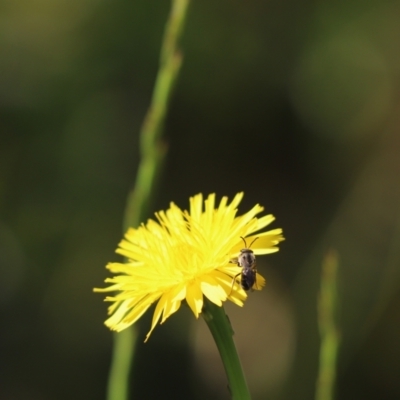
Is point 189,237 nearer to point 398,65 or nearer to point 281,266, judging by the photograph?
point 281,266

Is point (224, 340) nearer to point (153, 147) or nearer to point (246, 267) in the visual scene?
point (246, 267)

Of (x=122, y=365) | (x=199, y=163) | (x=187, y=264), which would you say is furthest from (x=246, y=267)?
(x=199, y=163)

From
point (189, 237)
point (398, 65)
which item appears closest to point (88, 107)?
point (398, 65)

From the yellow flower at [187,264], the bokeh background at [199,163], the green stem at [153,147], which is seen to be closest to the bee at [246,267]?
the yellow flower at [187,264]

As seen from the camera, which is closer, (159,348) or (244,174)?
(159,348)

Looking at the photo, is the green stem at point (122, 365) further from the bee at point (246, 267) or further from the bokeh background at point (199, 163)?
the bokeh background at point (199, 163)

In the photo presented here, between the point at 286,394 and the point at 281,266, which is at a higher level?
the point at 281,266

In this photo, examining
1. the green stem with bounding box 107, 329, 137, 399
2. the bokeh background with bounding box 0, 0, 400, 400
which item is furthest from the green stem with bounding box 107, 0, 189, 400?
the bokeh background with bounding box 0, 0, 400, 400
